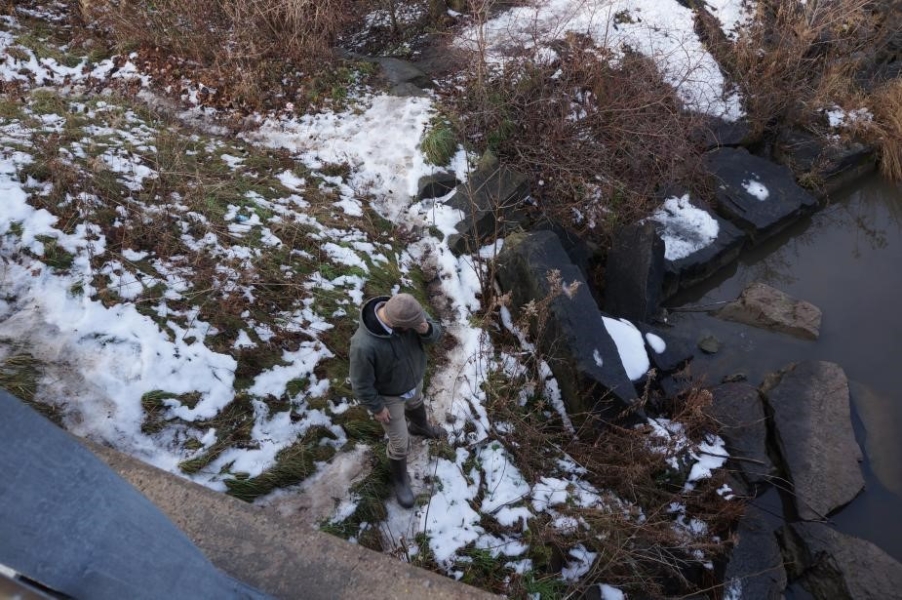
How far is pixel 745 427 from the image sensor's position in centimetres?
556

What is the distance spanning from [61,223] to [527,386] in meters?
4.36

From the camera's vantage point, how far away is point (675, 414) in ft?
18.0

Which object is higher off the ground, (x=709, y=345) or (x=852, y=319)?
(x=852, y=319)

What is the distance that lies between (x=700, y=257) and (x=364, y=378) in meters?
5.54

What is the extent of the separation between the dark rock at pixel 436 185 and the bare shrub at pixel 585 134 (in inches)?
34.4

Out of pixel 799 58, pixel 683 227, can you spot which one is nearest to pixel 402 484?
pixel 683 227

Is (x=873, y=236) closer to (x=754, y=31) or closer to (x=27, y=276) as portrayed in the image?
(x=754, y=31)

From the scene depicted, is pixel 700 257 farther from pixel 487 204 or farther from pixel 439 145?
pixel 439 145

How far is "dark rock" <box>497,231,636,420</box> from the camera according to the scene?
5.03 meters

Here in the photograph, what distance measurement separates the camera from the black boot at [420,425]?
436 centimetres

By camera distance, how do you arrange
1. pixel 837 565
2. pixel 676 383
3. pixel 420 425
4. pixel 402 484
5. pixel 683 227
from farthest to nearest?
pixel 683 227 → pixel 676 383 → pixel 837 565 → pixel 420 425 → pixel 402 484

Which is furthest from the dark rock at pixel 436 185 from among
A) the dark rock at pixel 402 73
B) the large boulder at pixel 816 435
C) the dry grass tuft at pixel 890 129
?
the dry grass tuft at pixel 890 129

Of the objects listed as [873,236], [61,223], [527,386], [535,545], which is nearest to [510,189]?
[527,386]

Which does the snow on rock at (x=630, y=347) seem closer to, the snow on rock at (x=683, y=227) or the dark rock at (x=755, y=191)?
the snow on rock at (x=683, y=227)
